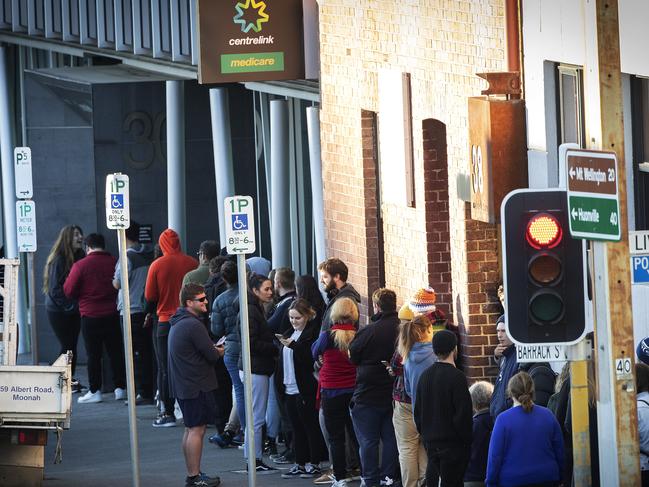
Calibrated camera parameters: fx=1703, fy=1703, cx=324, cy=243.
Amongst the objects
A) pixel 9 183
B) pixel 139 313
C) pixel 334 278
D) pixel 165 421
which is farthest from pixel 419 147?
pixel 9 183

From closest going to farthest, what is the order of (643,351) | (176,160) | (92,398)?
(643,351)
(92,398)
(176,160)

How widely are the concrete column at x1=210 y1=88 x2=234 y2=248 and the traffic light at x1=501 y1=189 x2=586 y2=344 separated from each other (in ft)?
45.2

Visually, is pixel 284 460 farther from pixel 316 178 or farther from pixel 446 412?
pixel 316 178

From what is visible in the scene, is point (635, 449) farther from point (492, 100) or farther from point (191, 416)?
point (191, 416)

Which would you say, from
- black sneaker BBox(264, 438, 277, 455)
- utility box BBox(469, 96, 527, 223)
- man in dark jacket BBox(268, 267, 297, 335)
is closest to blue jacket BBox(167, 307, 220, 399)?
man in dark jacket BBox(268, 267, 297, 335)

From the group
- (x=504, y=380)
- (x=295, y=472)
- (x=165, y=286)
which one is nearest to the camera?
(x=504, y=380)

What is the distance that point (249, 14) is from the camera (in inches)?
728

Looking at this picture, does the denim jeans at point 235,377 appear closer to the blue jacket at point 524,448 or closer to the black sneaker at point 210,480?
the black sneaker at point 210,480

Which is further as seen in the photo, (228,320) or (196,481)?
(228,320)

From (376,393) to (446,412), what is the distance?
6.75 feet

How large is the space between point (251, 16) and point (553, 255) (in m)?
9.58

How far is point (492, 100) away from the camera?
13.9 m

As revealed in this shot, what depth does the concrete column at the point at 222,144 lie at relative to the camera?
910 inches

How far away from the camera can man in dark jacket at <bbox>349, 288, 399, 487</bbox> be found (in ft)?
46.7
